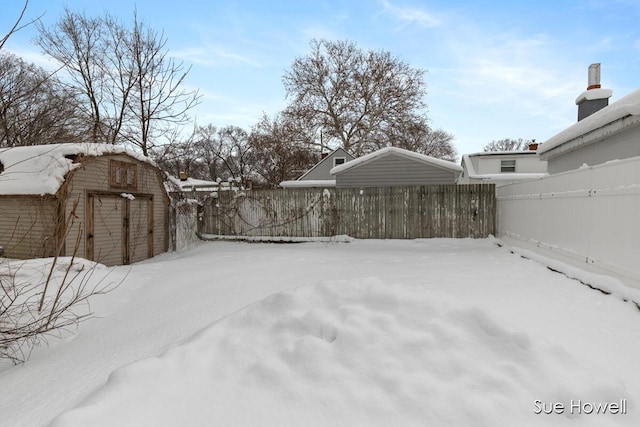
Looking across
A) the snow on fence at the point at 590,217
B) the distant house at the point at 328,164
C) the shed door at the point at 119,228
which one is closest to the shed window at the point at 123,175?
the shed door at the point at 119,228

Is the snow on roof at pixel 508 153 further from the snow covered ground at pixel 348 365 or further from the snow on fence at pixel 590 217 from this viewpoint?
the snow covered ground at pixel 348 365

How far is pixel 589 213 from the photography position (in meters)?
4.54

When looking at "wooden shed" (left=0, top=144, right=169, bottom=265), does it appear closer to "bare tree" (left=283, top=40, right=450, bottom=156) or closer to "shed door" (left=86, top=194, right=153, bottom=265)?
"shed door" (left=86, top=194, right=153, bottom=265)

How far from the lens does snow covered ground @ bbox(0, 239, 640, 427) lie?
1.67 meters

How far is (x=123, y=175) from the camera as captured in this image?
328 inches

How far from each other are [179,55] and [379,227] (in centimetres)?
1045

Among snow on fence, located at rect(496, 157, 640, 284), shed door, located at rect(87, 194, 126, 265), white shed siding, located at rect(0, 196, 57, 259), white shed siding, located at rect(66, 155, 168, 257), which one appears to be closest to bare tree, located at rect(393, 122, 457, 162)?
snow on fence, located at rect(496, 157, 640, 284)

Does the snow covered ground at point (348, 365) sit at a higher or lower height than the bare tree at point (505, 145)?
lower

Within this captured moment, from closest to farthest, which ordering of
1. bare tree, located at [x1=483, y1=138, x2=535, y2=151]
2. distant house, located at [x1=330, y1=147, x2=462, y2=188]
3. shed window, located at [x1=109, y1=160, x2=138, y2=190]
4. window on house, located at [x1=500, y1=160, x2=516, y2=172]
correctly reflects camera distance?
shed window, located at [x1=109, y1=160, x2=138, y2=190] < distant house, located at [x1=330, y1=147, x2=462, y2=188] < window on house, located at [x1=500, y1=160, x2=516, y2=172] < bare tree, located at [x1=483, y1=138, x2=535, y2=151]

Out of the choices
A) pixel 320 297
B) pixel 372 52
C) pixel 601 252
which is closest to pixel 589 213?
pixel 601 252

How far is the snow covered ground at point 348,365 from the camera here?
5.46 feet

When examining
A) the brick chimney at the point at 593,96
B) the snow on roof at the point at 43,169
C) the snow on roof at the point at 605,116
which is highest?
the brick chimney at the point at 593,96

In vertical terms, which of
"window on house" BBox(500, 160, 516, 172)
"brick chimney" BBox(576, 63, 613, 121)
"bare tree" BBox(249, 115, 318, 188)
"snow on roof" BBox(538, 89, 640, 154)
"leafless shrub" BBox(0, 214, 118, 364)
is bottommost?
"leafless shrub" BBox(0, 214, 118, 364)

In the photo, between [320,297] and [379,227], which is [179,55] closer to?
[379,227]
